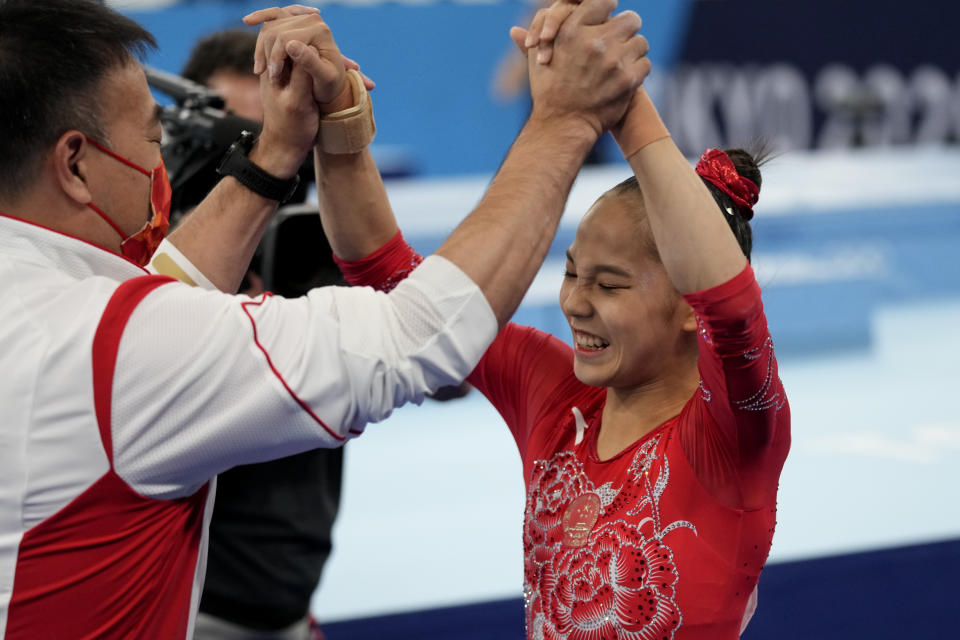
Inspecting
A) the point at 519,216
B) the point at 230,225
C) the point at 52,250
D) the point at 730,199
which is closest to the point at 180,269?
the point at 230,225

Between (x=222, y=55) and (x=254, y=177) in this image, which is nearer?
(x=254, y=177)

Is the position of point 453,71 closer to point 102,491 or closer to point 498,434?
point 498,434

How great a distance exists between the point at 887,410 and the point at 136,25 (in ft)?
14.1

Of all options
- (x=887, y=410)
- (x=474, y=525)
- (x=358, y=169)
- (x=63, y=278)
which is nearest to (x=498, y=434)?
(x=474, y=525)

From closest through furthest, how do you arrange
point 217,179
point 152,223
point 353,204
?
point 152,223 < point 353,204 < point 217,179

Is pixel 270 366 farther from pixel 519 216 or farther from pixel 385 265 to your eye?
pixel 385 265

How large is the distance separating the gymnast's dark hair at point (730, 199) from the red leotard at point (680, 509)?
8.2 inches

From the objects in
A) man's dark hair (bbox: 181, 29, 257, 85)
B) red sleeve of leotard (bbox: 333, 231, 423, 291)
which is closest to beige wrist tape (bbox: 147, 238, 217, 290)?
red sleeve of leotard (bbox: 333, 231, 423, 291)

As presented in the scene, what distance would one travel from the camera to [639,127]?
1295 mm

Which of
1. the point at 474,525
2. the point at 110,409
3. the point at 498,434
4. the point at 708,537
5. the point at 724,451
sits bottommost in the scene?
the point at 498,434

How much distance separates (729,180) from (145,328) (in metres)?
0.76

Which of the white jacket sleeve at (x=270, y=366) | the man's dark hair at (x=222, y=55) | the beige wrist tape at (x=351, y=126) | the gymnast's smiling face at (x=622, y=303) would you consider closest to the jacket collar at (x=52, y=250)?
the white jacket sleeve at (x=270, y=366)

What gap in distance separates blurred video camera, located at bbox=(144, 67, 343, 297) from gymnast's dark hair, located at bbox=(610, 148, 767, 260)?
752 millimetres

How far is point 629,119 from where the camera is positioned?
1310mm
